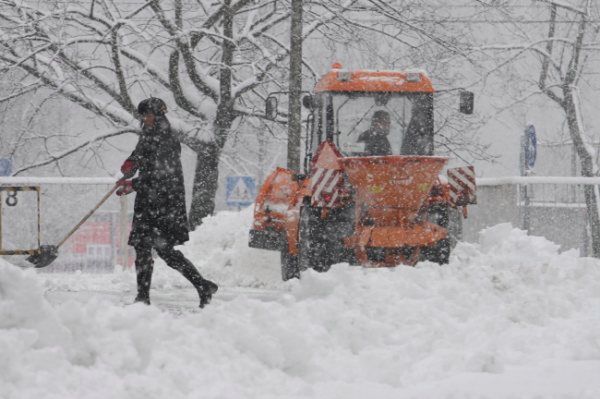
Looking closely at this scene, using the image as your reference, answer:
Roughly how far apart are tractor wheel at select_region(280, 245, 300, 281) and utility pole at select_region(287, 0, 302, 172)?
19.0 feet

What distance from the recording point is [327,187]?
12.0 meters

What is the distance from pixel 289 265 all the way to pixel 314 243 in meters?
1.81

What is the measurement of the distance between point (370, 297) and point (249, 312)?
1506 mm

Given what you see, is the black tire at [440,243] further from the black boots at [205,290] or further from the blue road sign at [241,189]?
the blue road sign at [241,189]

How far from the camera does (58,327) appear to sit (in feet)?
17.8

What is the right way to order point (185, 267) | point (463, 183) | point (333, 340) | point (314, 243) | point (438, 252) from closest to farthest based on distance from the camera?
point (333, 340) → point (185, 267) → point (438, 252) → point (314, 243) → point (463, 183)

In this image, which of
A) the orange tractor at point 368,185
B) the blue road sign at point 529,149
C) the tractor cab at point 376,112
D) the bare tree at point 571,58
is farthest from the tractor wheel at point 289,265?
the bare tree at point 571,58

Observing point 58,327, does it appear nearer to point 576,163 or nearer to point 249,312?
point 249,312

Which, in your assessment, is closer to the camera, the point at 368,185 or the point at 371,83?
the point at 368,185

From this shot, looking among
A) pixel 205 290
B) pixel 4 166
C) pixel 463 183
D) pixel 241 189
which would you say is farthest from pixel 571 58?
pixel 205 290

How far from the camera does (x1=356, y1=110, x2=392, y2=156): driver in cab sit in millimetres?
12625

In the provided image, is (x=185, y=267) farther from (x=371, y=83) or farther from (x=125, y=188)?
(x=371, y=83)

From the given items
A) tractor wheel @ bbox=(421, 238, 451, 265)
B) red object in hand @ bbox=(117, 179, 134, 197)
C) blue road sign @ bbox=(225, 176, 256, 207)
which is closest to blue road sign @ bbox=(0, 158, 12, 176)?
blue road sign @ bbox=(225, 176, 256, 207)

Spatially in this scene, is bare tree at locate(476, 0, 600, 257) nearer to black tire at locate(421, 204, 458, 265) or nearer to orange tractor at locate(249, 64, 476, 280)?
orange tractor at locate(249, 64, 476, 280)
